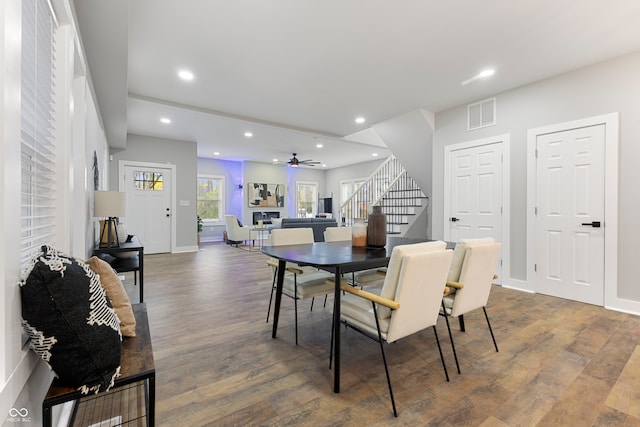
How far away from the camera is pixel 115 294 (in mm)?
1331

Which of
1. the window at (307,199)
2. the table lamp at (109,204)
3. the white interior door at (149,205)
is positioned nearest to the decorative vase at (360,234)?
the table lamp at (109,204)

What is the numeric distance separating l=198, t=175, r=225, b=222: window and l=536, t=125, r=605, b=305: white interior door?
8.56 metres

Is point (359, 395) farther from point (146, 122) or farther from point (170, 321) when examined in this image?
point (146, 122)

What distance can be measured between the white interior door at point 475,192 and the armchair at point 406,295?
287cm

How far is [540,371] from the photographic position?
195 cm

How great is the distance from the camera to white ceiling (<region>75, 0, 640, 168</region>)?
2.37m

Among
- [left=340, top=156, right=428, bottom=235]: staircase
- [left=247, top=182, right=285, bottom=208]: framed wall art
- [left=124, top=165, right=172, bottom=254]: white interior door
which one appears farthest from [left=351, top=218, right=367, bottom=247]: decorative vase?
[left=247, top=182, right=285, bottom=208]: framed wall art

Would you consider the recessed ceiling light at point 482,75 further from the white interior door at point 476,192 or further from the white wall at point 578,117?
the white interior door at point 476,192

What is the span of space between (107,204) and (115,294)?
81.2 inches

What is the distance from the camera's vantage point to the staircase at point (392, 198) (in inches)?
244

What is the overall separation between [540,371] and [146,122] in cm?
643

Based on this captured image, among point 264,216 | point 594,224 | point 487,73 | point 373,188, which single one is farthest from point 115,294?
point 264,216

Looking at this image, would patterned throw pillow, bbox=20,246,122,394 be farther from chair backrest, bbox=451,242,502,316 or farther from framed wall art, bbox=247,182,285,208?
framed wall art, bbox=247,182,285,208

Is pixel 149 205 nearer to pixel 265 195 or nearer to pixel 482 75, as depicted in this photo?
pixel 265 195
